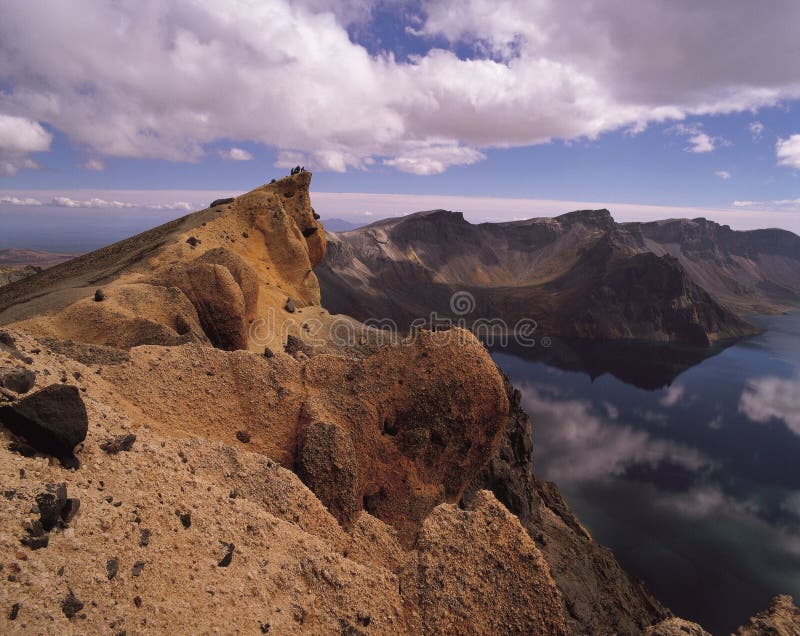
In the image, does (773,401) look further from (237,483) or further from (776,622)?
(237,483)

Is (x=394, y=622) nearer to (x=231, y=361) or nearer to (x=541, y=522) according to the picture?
(x=231, y=361)

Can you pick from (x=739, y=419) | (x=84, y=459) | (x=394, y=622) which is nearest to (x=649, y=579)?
(x=394, y=622)

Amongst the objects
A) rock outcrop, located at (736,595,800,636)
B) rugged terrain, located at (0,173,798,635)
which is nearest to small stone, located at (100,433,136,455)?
rugged terrain, located at (0,173,798,635)

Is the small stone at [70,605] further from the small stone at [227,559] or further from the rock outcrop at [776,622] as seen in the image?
the rock outcrop at [776,622]

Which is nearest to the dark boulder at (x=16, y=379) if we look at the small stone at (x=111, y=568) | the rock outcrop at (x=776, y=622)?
the small stone at (x=111, y=568)

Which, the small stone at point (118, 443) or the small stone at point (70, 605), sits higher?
the small stone at point (118, 443)
